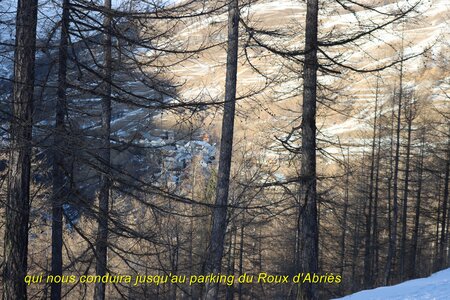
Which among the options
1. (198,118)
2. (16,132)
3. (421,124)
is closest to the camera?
(16,132)

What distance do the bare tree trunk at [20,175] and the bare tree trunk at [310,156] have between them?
4404 mm

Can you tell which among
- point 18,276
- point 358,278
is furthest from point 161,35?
point 358,278

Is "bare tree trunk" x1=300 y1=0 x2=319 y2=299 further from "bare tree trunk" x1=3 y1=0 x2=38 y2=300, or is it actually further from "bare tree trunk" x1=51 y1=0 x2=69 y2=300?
"bare tree trunk" x1=3 y1=0 x2=38 y2=300

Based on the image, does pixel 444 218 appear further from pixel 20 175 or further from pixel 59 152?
pixel 20 175

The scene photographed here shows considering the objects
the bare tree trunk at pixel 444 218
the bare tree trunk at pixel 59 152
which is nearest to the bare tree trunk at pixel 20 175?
the bare tree trunk at pixel 59 152

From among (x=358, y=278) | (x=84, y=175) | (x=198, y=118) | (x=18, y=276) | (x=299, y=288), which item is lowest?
(x=358, y=278)

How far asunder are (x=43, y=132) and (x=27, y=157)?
41 cm

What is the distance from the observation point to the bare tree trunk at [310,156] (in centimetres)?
755

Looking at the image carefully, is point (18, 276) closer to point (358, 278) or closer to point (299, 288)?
point (299, 288)

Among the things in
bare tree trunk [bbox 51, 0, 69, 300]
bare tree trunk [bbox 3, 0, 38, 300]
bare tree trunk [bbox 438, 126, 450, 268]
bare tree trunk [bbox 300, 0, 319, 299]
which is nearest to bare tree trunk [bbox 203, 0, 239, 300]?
bare tree trunk [bbox 300, 0, 319, 299]

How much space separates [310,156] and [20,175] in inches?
183

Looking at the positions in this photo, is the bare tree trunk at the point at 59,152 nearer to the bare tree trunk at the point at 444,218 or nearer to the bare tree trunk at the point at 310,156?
the bare tree trunk at the point at 310,156

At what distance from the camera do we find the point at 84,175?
25.0 ft

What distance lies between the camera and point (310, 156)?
771cm
